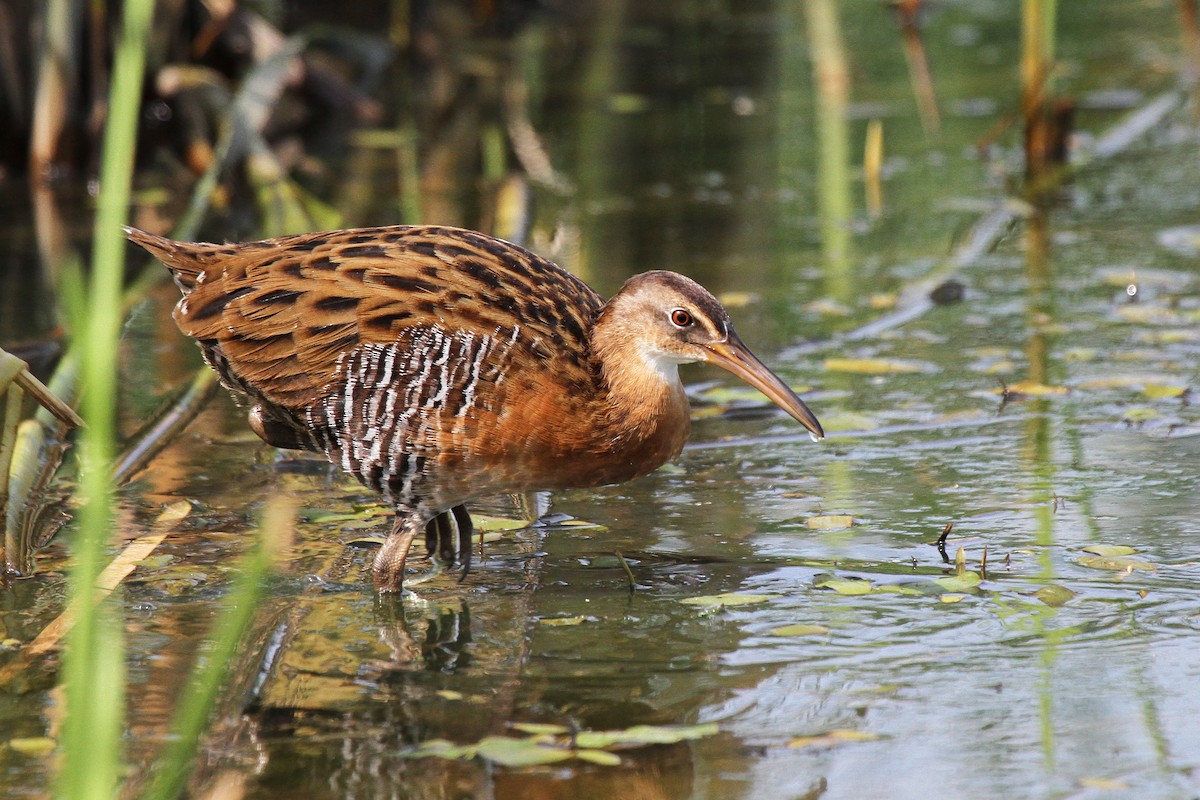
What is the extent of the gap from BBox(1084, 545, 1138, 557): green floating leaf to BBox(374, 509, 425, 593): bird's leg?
5.99ft

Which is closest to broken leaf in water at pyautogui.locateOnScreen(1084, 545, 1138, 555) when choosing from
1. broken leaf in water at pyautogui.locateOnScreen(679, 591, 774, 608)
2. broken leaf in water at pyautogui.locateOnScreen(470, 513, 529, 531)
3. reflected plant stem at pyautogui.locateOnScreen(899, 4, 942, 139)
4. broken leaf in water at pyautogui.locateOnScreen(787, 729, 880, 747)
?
broken leaf in water at pyautogui.locateOnScreen(679, 591, 774, 608)

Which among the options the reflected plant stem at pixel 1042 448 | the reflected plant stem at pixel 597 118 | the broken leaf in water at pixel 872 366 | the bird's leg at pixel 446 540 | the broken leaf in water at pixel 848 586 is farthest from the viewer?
the reflected plant stem at pixel 597 118

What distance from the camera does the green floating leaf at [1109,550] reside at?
452cm

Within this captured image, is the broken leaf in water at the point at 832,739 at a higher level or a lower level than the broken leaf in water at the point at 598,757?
higher

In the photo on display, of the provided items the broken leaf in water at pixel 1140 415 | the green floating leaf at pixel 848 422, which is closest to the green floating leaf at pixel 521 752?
the green floating leaf at pixel 848 422

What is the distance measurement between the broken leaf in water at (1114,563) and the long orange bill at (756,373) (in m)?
0.79

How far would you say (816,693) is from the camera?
3809mm

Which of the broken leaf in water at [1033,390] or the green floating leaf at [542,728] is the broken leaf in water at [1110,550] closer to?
the broken leaf in water at [1033,390]

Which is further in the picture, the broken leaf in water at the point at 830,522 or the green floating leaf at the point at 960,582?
the broken leaf in water at the point at 830,522

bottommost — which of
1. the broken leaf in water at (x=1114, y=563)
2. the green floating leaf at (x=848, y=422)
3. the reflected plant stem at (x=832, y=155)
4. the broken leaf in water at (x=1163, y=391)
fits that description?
the broken leaf in water at (x=1114, y=563)

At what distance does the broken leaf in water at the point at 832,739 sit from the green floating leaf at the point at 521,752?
19.1 inches

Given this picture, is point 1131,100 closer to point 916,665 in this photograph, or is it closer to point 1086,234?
point 1086,234

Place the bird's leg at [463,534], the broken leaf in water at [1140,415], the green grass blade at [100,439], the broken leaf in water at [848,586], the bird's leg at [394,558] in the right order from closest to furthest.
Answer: the green grass blade at [100,439] → the broken leaf in water at [848,586] → the bird's leg at [394,558] → the bird's leg at [463,534] → the broken leaf in water at [1140,415]

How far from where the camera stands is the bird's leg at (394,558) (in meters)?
4.48
